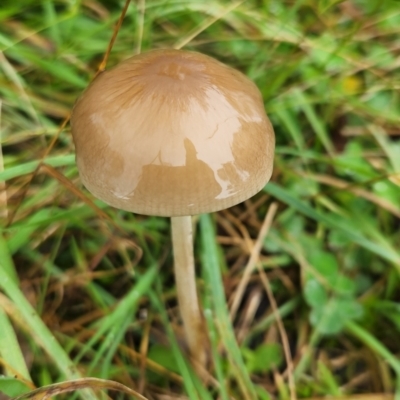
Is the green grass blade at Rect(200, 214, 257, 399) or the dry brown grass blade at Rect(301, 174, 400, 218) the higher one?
the dry brown grass blade at Rect(301, 174, 400, 218)

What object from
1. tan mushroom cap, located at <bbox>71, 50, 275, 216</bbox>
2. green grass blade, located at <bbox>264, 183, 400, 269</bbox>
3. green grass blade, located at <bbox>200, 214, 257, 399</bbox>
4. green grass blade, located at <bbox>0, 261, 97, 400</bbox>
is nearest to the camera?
tan mushroom cap, located at <bbox>71, 50, 275, 216</bbox>

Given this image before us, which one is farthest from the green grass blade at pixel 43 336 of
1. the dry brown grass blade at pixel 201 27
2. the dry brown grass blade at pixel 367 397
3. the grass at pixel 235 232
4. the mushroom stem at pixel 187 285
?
the dry brown grass blade at pixel 201 27

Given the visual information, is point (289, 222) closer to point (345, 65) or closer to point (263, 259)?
point (263, 259)

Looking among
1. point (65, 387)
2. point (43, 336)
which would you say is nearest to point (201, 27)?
point (43, 336)

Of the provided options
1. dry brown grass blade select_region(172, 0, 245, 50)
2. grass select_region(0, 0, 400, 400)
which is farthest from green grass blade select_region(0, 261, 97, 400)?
dry brown grass blade select_region(172, 0, 245, 50)

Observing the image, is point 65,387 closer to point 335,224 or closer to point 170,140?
point 170,140

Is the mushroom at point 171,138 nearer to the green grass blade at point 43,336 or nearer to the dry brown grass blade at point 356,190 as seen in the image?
the green grass blade at point 43,336

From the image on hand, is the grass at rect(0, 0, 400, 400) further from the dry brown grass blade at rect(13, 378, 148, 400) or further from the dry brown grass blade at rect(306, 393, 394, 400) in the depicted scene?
the dry brown grass blade at rect(13, 378, 148, 400)
